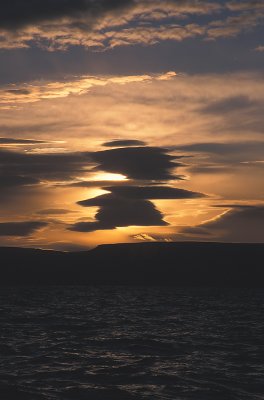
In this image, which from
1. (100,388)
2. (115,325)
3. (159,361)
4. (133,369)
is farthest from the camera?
(115,325)

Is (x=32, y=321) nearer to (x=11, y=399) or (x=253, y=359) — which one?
(x=253, y=359)

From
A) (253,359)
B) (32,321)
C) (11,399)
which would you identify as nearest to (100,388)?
(11,399)

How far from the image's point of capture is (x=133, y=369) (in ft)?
78.1

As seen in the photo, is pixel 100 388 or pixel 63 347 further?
pixel 63 347

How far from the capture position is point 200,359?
88.4 ft

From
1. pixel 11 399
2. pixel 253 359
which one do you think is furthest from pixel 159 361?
pixel 11 399

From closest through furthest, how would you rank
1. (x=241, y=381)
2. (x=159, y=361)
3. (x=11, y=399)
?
(x=11, y=399) < (x=241, y=381) < (x=159, y=361)

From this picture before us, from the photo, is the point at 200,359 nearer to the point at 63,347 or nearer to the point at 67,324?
the point at 63,347

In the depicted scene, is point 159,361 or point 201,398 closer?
point 201,398

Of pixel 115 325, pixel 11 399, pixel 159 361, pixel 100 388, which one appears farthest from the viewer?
pixel 115 325

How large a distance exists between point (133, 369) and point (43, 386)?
477 centimetres

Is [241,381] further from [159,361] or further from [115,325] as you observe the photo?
[115,325]

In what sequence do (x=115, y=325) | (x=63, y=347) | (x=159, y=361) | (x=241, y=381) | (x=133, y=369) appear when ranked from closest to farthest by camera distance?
(x=241, y=381) < (x=133, y=369) < (x=159, y=361) < (x=63, y=347) < (x=115, y=325)

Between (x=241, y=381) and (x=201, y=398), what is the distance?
350cm
